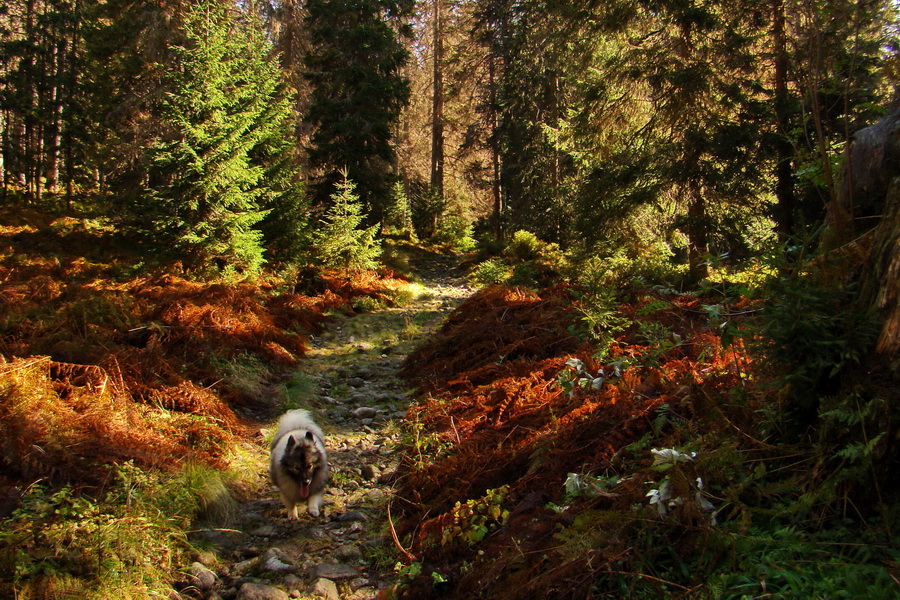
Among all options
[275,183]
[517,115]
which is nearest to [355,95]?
[517,115]

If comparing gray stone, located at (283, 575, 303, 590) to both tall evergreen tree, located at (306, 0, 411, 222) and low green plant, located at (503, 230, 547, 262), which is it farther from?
tall evergreen tree, located at (306, 0, 411, 222)

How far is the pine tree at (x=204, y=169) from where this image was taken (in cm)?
1133

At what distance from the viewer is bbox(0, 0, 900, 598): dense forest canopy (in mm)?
2627

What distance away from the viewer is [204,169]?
37.7 ft

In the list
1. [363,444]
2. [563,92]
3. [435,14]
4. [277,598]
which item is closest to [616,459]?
[277,598]

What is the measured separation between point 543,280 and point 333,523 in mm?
10811

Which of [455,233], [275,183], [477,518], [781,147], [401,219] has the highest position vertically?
[401,219]

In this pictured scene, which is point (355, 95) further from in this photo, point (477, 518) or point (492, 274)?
point (477, 518)

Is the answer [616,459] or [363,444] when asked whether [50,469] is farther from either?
[616,459]

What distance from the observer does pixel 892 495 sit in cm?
230

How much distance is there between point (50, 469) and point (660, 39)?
13.7 meters

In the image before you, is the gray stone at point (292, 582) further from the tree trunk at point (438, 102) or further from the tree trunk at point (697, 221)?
the tree trunk at point (438, 102)

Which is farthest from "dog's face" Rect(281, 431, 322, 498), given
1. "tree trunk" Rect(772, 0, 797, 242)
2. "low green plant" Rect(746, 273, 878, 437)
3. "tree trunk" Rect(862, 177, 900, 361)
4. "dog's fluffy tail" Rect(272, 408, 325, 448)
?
"tree trunk" Rect(772, 0, 797, 242)

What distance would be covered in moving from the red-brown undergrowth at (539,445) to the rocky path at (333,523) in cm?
38
